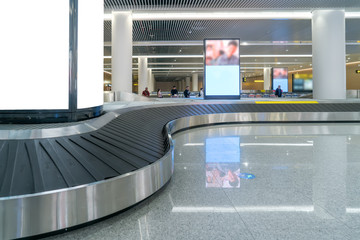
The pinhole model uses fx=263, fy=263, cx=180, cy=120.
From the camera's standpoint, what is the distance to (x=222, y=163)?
14.0ft

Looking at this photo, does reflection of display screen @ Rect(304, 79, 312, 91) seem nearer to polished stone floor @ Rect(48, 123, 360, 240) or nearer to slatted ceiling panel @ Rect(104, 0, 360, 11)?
slatted ceiling panel @ Rect(104, 0, 360, 11)

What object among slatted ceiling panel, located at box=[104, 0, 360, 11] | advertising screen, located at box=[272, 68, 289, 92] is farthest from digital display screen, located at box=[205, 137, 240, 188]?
advertising screen, located at box=[272, 68, 289, 92]

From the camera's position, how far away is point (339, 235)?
6.54 ft

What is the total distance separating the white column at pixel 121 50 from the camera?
47.7ft

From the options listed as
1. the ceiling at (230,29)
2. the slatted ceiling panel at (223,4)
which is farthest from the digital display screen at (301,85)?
the slatted ceiling panel at (223,4)

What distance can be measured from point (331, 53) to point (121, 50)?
1139cm

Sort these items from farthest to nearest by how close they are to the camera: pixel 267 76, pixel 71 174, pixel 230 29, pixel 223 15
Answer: pixel 267 76
pixel 230 29
pixel 223 15
pixel 71 174

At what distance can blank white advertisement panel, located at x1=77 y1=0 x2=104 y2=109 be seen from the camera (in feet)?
12.8

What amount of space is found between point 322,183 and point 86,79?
11.8 ft

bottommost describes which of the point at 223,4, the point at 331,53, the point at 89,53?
the point at 89,53

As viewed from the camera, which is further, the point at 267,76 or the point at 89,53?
the point at 267,76

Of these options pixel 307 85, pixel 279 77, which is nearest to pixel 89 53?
pixel 279 77

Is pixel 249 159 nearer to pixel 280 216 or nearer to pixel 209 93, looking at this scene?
pixel 280 216

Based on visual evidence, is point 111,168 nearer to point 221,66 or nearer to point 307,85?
point 221,66
